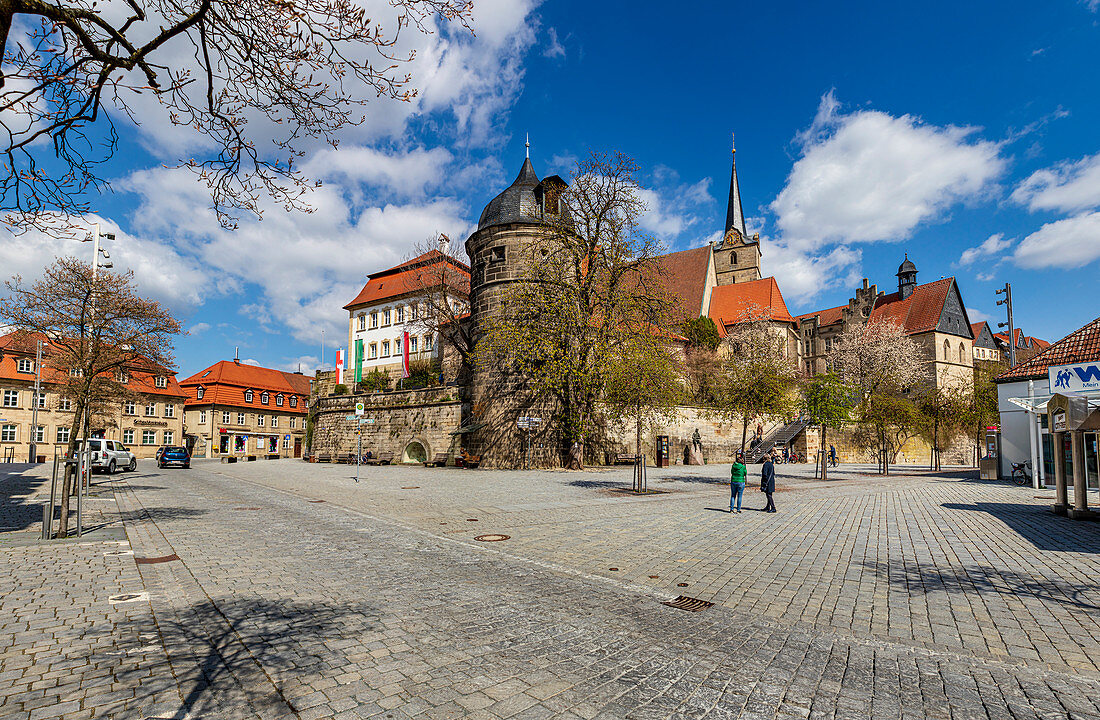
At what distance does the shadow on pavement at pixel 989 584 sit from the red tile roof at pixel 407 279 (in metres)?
35.2

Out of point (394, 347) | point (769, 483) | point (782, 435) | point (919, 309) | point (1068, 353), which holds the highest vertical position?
point (919, 309)

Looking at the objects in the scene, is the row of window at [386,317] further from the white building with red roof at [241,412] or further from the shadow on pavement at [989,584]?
the shadow on pavement at [989,584]

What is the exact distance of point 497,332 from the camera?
25.0 metres

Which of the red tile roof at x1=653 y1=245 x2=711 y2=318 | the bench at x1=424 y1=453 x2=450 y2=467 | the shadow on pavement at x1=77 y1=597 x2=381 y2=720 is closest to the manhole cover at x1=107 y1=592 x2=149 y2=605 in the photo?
the shadow on pavement at x1=77 y1=597 x2=381 y2=720

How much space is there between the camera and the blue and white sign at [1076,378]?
46.7 ft

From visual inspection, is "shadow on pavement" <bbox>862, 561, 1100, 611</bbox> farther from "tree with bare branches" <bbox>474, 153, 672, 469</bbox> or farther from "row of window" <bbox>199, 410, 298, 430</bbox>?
"row of window" <bbox>199, 410, 298, 430</bbox>

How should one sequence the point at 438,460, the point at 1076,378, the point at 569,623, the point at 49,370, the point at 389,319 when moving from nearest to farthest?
the point at 569,623 < the point at 1076,378 < the point at 438,460 < the point at 49,370 < the point at 389,319

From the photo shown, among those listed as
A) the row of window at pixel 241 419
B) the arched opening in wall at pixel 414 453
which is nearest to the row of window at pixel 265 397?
the row of window at pixel 241 419

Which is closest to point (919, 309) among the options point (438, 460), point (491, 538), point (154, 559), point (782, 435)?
point (782, 435)

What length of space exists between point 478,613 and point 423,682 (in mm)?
1531

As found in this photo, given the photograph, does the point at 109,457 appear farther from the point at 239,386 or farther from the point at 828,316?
the point at 828,316

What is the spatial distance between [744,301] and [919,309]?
24650mm

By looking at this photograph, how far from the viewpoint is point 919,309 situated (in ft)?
228

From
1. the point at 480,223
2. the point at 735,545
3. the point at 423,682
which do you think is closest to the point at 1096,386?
the point at 735,545
